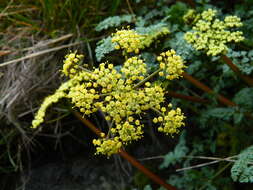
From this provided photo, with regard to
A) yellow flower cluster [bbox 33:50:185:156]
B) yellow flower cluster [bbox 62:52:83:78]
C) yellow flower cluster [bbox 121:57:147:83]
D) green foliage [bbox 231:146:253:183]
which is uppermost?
yellow flower cluster [bbox 62:52:83:78]

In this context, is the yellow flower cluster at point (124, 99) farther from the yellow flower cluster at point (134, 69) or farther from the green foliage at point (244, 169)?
the green foliage at point (244, 169)

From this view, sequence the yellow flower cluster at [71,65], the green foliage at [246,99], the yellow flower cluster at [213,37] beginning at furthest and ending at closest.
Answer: the green foliage at [246,99] → the yellow flower cluster at [213,37] → the yellow flower cluster at [71,65]

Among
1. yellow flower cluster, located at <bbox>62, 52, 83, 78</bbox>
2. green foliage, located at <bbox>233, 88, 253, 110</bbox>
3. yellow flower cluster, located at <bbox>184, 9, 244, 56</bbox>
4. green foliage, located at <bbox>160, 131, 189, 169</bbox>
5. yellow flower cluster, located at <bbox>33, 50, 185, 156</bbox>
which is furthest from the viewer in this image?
green foliage, located at <bbox>160, 131, 189, 169</bbox>

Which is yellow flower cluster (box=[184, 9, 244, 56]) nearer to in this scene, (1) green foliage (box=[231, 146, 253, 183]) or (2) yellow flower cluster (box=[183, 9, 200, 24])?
(2) yellow flower cluster (box=[183, 9, 200, 24])

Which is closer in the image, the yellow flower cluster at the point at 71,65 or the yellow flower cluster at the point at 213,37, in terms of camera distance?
the yellow flower cluster at the point at 71,65

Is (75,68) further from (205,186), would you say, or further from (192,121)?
(192,121)

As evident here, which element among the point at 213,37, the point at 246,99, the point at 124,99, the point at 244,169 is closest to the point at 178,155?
the point at 246,99

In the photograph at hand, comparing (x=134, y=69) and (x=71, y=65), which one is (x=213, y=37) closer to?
(x=134, y=69)

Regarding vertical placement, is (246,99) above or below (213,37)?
below

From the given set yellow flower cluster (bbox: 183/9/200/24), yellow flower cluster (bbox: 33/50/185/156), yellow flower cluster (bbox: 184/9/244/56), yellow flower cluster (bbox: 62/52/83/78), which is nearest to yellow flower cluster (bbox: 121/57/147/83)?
yellow flower cluster (bbox: 33/50/185/156)

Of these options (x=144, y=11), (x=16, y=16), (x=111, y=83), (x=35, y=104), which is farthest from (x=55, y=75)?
(x=111, y=83)

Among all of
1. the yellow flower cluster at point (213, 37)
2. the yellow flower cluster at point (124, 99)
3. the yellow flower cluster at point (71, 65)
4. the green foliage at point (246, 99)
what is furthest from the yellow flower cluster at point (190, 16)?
the yellow flower cluster at point (71, 65)
